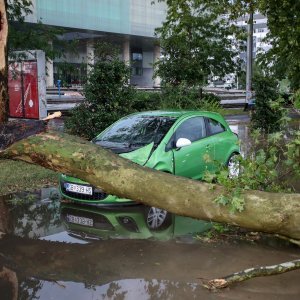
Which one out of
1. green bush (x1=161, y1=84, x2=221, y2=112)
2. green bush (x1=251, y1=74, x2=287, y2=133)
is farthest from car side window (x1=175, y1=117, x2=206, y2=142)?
green bush (x1=251, y1=74, x2=287, y2=133)

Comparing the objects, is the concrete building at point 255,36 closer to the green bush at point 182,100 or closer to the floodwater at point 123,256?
the green bush at point 182,100

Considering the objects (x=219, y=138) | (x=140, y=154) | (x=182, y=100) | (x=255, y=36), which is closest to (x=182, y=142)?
(x=140, y=154)

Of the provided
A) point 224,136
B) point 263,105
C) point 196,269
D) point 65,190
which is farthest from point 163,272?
point 263,105

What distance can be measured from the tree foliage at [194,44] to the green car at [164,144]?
821cm

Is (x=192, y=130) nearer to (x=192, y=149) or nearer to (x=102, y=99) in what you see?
(x=192, y=149)

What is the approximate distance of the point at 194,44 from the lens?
819 inches

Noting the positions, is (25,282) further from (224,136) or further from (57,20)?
(57,20)

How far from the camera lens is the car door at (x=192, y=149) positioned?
25.8 feet

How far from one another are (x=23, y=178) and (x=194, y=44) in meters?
13.2

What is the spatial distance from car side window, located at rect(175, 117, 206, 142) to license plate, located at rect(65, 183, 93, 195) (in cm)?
180

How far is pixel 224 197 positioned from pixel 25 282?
86.5 inches

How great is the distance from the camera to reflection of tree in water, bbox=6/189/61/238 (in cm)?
656

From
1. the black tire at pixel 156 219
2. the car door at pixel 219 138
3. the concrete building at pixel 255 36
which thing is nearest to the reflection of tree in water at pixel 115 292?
the black tire at pixel 156 219

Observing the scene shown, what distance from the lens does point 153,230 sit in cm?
652
